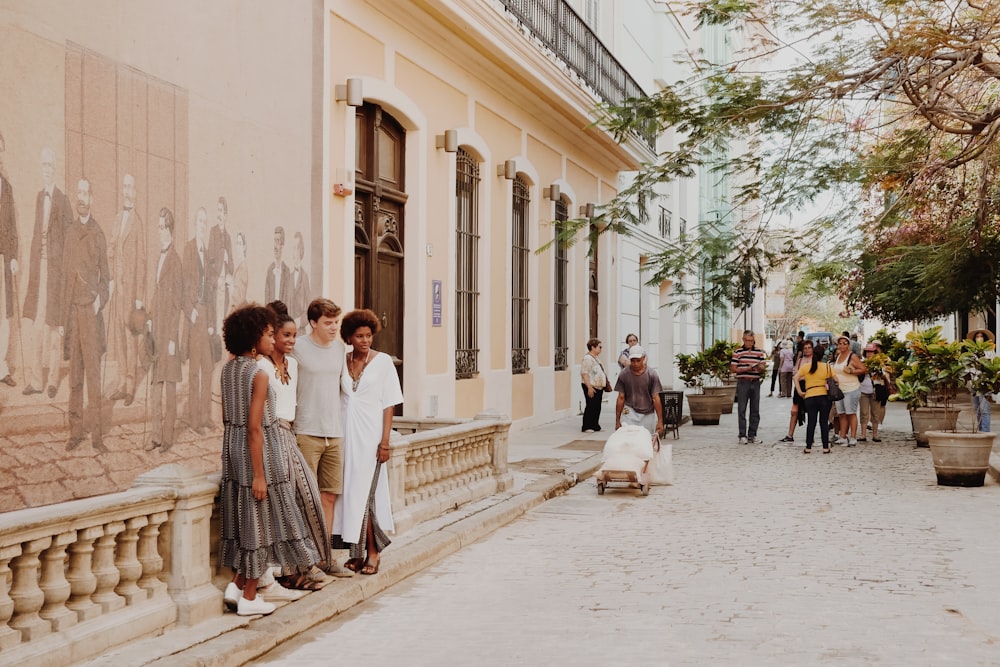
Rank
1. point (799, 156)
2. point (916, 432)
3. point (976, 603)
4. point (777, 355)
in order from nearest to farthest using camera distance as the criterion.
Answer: point (976, 603) < point (799, 156) < point (916, 432) < point (777, 355)

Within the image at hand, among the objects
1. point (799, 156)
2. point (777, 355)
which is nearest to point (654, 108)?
point (799, 156)

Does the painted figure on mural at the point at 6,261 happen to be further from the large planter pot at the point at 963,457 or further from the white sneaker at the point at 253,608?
the large planter pot at the point at 963,457

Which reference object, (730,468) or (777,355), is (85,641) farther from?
(777,355)

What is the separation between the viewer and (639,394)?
13.7m

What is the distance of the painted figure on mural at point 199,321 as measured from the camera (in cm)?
965

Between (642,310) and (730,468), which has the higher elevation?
(642,310)

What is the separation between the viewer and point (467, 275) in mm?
16938

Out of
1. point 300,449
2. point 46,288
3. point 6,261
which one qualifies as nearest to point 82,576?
point 300,449

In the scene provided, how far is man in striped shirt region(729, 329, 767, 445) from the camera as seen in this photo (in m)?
18.4

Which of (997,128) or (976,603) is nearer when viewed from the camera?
(976,603)

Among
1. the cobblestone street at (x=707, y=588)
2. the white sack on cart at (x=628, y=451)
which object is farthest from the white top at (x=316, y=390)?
the white sack on cart at (x=628, y=451)

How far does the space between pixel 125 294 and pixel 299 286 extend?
277 centimetres

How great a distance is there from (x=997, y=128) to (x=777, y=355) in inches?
950

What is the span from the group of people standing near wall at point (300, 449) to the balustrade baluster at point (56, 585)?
1.18 metres
